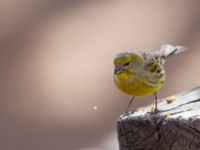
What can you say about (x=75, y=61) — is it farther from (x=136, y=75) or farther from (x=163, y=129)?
(x=163, y=129)

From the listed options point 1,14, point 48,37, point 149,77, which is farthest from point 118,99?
point 149,77

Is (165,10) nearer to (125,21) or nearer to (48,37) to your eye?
(125,21)

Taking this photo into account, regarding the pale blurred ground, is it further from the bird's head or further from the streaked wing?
the bird's head

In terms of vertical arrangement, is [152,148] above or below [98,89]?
below

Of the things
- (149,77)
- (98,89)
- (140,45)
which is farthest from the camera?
(140,45)

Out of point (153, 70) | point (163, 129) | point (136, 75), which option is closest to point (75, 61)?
point (153, 70)

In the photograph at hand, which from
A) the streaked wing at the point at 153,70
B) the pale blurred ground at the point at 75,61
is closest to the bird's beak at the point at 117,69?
the streaked wing at the point at 153,70

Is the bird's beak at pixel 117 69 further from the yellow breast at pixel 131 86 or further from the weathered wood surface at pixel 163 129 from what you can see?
the weathered wood surface at pixel 163 129
